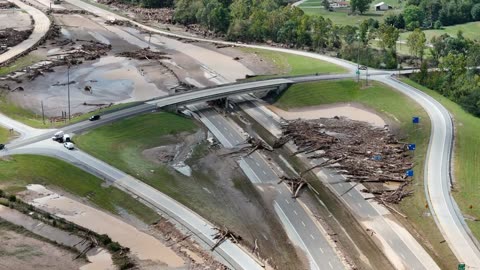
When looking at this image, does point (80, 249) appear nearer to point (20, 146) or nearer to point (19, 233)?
point (19, 233)

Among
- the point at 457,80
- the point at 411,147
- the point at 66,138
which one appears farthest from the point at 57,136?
the point at 457,80

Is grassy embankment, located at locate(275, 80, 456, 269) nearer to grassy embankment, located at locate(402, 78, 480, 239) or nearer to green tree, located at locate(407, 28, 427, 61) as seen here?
grassy embankment, located at locate(402, 78, 480, 239)

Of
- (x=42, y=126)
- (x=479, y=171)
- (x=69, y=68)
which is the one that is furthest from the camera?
(x=69, y=68)

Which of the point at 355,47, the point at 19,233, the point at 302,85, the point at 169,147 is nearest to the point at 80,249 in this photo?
the point at 19,233

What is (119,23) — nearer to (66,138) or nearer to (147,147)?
(147,147)

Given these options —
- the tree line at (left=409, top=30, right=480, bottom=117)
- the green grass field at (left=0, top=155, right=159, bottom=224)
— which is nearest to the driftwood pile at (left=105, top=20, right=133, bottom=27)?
the tree line at (left=409, top=30, right=480, bottom=117)

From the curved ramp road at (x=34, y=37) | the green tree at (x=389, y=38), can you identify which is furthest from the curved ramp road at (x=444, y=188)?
the curved ramp road at (x=34, y=37)
